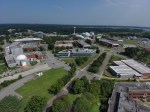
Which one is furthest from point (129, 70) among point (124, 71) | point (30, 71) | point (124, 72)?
point (30, 71)

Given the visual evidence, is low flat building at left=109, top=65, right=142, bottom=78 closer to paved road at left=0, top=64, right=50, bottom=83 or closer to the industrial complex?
paved road at left=0, top=64, right=50, bottom=83

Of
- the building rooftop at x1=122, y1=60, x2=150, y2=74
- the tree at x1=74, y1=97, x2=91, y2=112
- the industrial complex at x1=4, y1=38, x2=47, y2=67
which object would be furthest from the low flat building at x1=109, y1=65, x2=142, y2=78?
the industrial complex at x1=4, y1=38, x2=47, y2=67

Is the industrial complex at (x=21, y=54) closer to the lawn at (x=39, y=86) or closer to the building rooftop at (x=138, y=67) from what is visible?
the lawn at (x=39, y=86)

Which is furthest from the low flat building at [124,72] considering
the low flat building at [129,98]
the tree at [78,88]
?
the tree at [78,88]

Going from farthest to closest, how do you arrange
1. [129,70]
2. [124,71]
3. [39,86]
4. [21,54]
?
[21,54]
[129,70]
[124,71]
[39,86]

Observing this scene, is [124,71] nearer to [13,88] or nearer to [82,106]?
[82,106]

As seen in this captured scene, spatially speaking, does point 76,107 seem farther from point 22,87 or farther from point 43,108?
point 22,87

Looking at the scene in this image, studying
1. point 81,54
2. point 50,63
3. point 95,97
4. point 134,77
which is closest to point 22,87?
point 95,97
